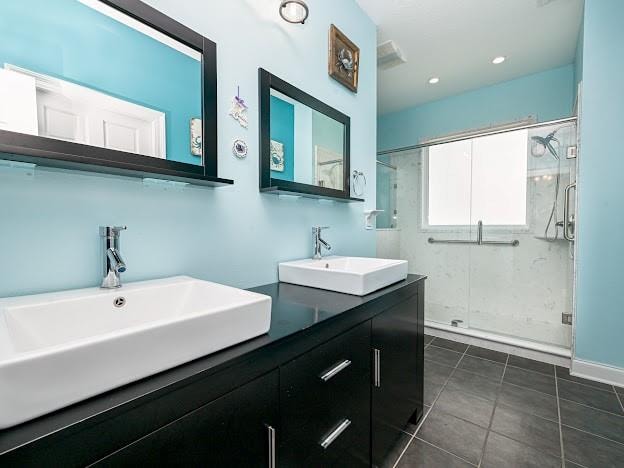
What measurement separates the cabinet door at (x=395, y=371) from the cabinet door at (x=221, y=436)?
0.53 meters

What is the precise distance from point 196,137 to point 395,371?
124cm

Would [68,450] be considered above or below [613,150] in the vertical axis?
below

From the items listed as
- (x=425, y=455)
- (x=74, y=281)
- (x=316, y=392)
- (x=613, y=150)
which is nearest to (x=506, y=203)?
(x=613, y=150)

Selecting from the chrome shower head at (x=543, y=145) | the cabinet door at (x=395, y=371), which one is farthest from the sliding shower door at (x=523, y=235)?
the cabinet door at (x=395, y=371)

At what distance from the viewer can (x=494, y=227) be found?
9.84ft

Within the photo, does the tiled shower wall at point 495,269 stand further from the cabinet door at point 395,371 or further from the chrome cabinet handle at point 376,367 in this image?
the chrome cabinet handle at point 376,367

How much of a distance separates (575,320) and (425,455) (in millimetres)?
1567

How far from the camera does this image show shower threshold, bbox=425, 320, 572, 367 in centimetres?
219

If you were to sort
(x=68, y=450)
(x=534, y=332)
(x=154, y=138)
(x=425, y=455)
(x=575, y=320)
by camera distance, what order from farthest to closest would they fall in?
(x=534, y=332) → (x=575, y=320) → (x=425, y=455) → (x=154, y=138) → (x=68, y=450)

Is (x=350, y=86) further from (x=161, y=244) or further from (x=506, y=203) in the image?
(x=506, y=203)

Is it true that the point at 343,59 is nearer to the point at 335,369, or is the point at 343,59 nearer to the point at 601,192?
the point at 335,369

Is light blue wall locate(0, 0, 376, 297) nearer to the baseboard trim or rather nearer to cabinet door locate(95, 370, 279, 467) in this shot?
cabinet door locate(95, 370, 279, 467)

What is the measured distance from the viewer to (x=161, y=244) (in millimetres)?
977

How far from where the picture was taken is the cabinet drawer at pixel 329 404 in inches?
28.8
